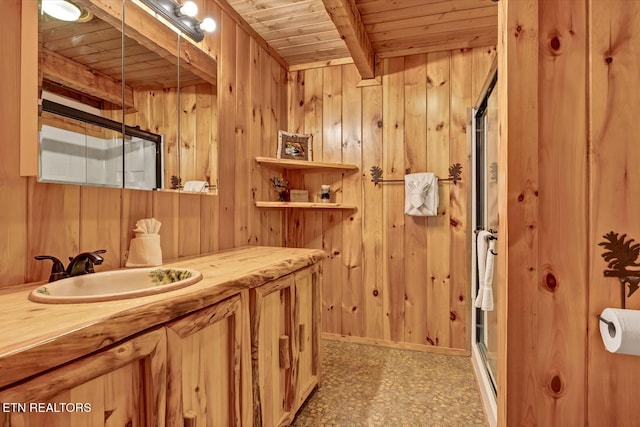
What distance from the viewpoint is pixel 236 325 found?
3.76ft

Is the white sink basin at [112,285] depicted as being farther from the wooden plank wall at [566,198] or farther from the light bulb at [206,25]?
the light bulb at [206,25]

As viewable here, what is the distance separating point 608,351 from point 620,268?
8.3 inches

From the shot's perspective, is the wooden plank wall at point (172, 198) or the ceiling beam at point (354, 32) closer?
the wooden plank wall at point (172, 198)

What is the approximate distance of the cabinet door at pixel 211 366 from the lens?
2.85 ft

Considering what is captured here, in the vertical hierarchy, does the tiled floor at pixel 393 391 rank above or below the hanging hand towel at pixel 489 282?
below

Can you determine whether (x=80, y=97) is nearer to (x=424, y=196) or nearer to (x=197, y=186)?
(x=197, y=186)

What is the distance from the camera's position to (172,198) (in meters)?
1.60

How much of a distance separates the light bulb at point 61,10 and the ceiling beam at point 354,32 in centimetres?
111

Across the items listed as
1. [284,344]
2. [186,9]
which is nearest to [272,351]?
[284,344]

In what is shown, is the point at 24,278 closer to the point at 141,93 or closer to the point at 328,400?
the point at 141,93

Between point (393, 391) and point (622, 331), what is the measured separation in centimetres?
147

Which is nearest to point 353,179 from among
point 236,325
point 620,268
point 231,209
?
point 231,209

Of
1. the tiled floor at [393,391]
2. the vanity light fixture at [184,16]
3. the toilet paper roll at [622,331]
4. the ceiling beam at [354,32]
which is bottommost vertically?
the tiled floor at [393,391]

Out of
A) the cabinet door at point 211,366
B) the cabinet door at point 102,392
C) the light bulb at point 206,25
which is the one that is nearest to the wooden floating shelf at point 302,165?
the light bulb at point 206,25
